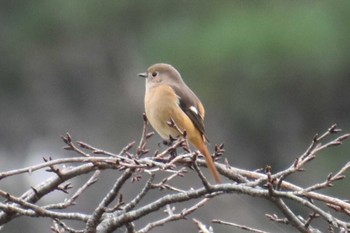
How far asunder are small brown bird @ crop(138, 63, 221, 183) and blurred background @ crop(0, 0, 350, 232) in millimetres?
3982

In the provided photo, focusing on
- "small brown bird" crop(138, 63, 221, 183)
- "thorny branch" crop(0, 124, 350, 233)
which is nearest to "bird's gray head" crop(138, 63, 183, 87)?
"small brown bird" crop(138, 63, 221, 183)

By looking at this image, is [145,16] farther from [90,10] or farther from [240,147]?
[240,147]

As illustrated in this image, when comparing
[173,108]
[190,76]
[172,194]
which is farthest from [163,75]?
[190,76]

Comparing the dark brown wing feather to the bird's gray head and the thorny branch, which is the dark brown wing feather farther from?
the thorny branch

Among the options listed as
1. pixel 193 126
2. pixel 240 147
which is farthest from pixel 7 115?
pixel 193 126

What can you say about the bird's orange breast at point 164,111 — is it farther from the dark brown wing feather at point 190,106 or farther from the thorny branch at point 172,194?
the thorny branch at point 172,194

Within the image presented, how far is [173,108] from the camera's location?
4.64 m

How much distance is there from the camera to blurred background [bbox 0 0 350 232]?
9.19 m

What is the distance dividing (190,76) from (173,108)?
461cm

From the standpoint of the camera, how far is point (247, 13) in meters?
9.16

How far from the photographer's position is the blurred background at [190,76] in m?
9.19

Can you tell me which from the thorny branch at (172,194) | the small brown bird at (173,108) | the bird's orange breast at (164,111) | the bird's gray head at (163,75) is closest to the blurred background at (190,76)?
the bird's gray head at (163,75)

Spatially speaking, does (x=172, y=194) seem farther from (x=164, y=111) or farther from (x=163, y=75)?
(x=163, y=75)

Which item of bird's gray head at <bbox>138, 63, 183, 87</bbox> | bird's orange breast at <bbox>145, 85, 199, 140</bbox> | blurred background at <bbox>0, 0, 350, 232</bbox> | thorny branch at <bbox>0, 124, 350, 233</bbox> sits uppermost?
blurred background at <bbox>0, 0, 350, 232</bbox>
